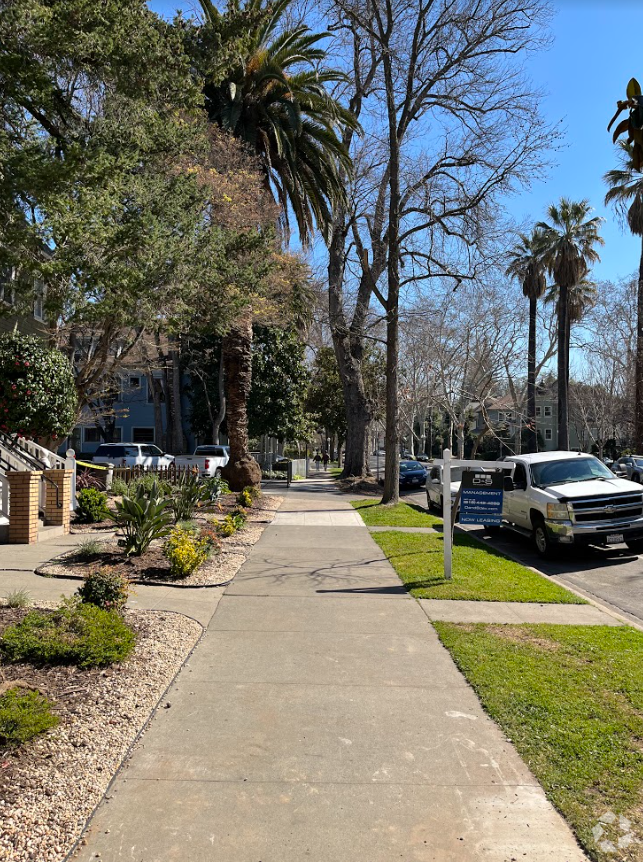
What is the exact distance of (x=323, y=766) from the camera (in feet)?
13.2

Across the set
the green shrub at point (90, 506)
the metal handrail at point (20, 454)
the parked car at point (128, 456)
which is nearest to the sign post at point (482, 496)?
the green shrub at point (90, 506)

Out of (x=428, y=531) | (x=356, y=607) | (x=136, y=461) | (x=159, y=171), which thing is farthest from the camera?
(x=136, y=461)

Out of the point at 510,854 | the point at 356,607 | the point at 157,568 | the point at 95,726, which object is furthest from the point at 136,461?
the point at 510,854

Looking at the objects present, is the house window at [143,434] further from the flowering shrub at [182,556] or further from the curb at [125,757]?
the curb at [125,757]

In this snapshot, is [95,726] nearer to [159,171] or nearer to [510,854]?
[510,854]

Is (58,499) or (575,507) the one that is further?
(58,499)

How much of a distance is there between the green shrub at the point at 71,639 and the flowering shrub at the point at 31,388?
626cm

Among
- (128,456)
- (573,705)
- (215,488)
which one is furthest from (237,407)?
(573,705)

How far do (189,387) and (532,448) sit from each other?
21.2 meters

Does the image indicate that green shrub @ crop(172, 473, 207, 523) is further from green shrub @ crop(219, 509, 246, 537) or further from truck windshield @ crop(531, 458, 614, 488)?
truck windshield @ crop(531, 458, 614, 488)

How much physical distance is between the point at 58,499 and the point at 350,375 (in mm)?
19888

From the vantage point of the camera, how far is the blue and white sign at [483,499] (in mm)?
10148

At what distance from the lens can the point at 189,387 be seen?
4109 cm

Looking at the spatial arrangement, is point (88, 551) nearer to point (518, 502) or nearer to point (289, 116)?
point (518, 502)
